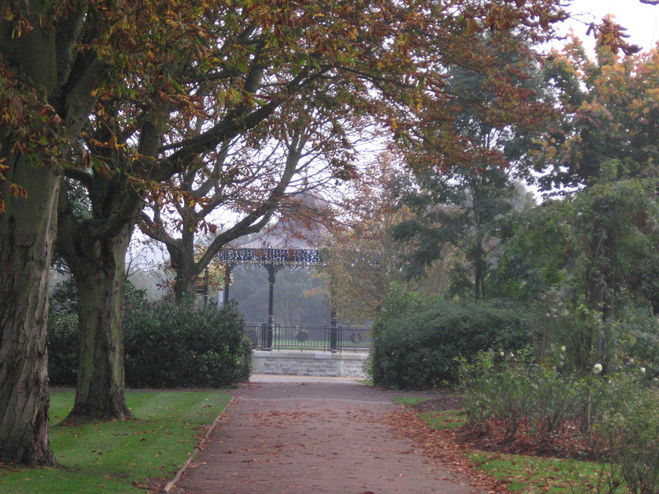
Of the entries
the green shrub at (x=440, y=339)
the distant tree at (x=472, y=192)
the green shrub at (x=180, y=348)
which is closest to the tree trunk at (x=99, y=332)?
the green shrub at (x=180, y=348)

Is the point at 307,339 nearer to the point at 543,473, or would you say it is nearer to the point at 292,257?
the point at 292,257

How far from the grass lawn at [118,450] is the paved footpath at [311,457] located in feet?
1.21

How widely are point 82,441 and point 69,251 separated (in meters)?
3.00

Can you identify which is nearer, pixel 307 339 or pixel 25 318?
pixel 25 318

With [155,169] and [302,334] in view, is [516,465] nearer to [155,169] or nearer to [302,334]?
[155,169]

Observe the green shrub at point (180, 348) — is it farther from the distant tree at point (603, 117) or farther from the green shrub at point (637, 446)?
the green shrub at point (637, 446)

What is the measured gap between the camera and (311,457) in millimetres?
10344

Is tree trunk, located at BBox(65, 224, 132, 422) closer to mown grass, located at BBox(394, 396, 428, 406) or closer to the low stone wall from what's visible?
mown grass, located at BBox(394, 396, 428, 406)

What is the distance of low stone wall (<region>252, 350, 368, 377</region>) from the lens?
33000 millimetres

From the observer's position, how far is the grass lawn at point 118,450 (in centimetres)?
777

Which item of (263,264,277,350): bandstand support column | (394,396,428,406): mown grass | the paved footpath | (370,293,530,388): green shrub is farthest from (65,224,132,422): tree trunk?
(263,264,277,350): bandstand support column

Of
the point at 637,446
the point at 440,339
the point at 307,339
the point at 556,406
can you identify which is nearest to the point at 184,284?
the point at 440,339

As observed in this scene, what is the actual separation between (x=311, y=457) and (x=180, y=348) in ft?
35.0

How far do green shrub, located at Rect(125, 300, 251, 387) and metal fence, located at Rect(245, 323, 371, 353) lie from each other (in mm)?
11817
